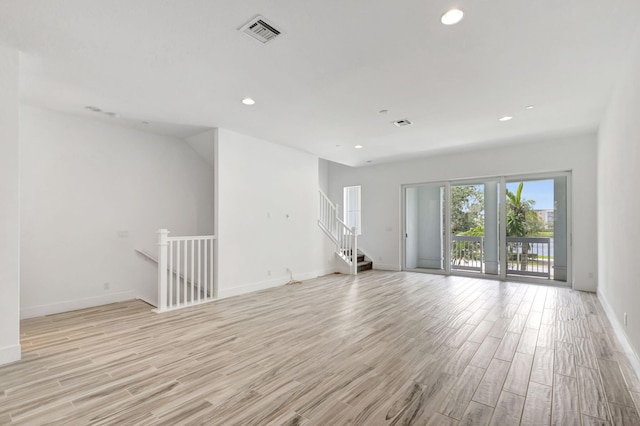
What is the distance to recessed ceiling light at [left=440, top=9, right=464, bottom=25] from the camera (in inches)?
86.8

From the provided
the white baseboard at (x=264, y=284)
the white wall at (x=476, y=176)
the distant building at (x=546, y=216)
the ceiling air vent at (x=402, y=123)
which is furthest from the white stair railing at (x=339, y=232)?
the distant building at (x=546, y=216)

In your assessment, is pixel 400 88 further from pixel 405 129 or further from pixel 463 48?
pixel 405 129

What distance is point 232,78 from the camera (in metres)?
3.26

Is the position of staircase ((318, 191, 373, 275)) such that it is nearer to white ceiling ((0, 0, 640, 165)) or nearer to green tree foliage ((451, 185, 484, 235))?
green tree foliage ((451, 185, 484, 235))

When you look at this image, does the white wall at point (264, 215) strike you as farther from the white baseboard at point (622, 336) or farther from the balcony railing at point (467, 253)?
the white baseboard at point (622, 336)

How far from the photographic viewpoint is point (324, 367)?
2.56 m

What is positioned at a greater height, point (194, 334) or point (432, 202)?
point (432, 202)

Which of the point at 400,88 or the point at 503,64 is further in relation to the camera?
the point at 400,88

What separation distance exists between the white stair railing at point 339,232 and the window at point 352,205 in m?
0.98

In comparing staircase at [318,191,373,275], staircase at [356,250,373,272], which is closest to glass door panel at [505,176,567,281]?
staircase at [356,250,373,272]

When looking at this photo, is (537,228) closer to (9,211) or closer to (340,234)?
(340,234)

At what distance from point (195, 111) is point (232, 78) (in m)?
1.29

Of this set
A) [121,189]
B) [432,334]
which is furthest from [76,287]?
[432,334]

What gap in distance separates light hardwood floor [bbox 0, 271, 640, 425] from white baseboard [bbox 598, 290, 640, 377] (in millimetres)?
72
